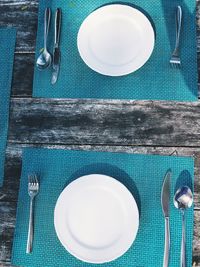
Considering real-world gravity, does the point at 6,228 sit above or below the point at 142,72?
below

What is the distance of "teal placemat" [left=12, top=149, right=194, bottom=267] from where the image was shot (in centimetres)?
90

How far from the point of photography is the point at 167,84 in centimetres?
96

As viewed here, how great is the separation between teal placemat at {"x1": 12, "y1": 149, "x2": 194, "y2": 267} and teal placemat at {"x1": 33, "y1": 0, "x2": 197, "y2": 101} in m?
0.15

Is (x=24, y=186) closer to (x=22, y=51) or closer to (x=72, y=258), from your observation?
(x=72, y=258)

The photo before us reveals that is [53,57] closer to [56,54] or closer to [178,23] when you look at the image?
[56,54]

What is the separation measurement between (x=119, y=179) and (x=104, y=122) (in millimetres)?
140

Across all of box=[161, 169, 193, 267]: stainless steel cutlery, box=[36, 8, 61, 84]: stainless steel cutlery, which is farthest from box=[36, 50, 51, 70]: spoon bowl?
box=[161, 169, 193, 267]: stainless steel cutlery

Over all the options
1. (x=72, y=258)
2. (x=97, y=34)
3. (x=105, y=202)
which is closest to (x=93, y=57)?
(x=97, y=34)

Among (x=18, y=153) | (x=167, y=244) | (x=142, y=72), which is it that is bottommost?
(x=167, y=244)

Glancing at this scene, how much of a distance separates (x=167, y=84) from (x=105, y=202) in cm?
31

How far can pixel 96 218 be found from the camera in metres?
0.91

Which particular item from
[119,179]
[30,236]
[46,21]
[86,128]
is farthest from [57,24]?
[30,236]

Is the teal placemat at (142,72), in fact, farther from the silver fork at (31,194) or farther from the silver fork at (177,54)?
the silver fork at (31,194)

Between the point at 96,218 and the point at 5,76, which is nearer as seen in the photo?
the point at 96,218
